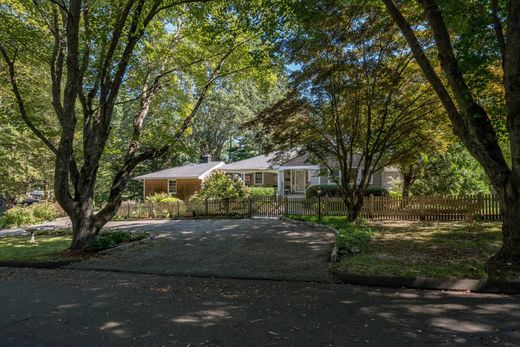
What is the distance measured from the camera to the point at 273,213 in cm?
1922

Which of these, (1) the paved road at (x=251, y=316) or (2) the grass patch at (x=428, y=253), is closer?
(1) the paved road at (x=251, y=316)

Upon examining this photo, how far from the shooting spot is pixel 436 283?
6.25m

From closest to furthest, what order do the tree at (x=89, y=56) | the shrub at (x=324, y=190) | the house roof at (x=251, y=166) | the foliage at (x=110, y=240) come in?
Answer: the tree at (x=89, y=56)
the foliage at (x=110, y=240)
the shrub at (x=324, y=190)
the house roof at (x=251, y=166)

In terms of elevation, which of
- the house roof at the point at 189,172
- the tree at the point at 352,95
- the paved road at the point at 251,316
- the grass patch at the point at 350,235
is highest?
the tree at the point at 352,95

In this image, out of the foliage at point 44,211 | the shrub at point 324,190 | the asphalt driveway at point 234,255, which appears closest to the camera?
the asphalt driveway at point 234,255

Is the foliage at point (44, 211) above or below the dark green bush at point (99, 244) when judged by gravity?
above

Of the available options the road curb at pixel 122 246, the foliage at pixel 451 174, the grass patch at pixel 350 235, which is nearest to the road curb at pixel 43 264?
the road curb at pixel 122 246

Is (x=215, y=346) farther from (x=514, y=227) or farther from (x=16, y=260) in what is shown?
(x=16, y=260)

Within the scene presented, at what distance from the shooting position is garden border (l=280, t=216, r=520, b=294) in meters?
5.95

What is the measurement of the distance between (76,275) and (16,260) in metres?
2.92

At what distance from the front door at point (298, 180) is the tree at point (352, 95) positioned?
53.7 ft

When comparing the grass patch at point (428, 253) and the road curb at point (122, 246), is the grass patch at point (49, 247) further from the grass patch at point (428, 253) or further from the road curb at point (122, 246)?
the grass patch at point (428, 253)

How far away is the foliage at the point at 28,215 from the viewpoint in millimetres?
21359

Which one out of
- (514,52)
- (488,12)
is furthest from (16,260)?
(488,12)
